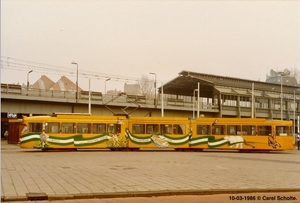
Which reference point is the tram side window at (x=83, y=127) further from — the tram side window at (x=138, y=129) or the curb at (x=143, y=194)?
the curb at (x=143, y=194)

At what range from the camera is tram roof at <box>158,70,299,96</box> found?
221ft

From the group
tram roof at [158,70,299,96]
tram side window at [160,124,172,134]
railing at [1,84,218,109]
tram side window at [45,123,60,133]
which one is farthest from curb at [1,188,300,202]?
tram roof at [158,70,299,96]

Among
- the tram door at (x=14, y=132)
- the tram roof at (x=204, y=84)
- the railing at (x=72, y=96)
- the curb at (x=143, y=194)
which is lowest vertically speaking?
the curb at (x=143, y=194)

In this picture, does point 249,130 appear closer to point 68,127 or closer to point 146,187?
point 68,127

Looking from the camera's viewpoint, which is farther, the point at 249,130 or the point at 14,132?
the point at 14,132

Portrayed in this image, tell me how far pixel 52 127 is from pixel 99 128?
3.57 meters

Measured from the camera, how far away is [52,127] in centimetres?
2920

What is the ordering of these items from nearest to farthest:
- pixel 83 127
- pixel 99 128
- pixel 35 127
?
pixel 35 127 → pixel 83 127 → pixel 99 128

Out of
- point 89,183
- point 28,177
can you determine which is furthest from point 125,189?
point 28,177

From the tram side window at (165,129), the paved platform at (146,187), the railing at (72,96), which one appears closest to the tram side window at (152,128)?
the tram side window at (165,129)

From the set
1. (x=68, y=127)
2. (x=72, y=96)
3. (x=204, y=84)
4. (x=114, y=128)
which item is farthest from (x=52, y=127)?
(x=204, y=84)

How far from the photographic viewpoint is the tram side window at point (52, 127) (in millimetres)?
29033

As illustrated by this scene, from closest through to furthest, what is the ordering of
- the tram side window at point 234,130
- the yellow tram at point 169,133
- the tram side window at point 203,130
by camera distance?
the yellow tram at point 169,133 < the tram side window at point 234,130 < the tram side window at point 203,130

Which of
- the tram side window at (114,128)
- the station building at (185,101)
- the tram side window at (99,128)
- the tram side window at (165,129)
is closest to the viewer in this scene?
the tram side window at (99,128)
